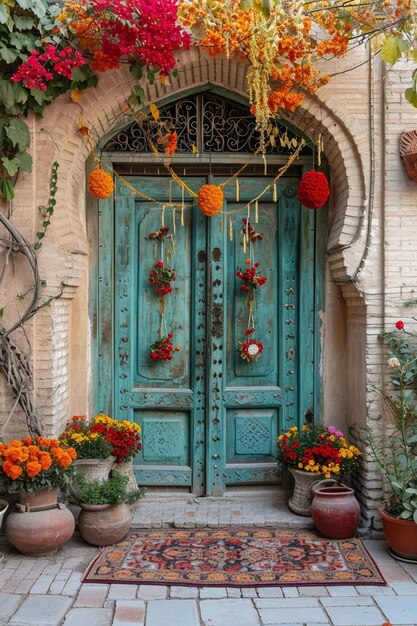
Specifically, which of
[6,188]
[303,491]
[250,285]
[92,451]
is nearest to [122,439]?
[92,451]

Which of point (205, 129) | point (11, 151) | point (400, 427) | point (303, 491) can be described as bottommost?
point (303, 491)

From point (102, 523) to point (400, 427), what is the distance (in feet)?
7.67

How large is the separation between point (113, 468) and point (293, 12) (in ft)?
12.2

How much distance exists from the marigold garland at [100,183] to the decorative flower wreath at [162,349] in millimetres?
1326

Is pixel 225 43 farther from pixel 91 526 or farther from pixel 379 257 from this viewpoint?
pixel 91 526

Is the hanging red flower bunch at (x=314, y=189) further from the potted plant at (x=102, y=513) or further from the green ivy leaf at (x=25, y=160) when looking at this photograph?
the potted plant at (x=102, y=513)

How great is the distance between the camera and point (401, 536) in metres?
4.87

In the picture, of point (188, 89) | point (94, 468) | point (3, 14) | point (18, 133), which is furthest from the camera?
point (188, 89)

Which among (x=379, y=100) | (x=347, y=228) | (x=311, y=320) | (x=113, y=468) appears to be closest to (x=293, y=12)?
(x=379, y=100)

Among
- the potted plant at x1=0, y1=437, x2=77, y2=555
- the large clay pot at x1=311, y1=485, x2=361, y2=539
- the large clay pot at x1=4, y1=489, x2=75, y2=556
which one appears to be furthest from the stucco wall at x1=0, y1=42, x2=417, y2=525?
the large clay pot at x1=4, y1=489, x2=75, y2=556

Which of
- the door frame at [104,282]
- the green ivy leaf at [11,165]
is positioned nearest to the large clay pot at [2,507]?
the door frame at [104,282]

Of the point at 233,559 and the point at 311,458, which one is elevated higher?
the point at 311,458

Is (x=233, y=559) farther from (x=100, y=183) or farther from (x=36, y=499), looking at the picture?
(x=100, y=183)

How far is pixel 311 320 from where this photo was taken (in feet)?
19.7
